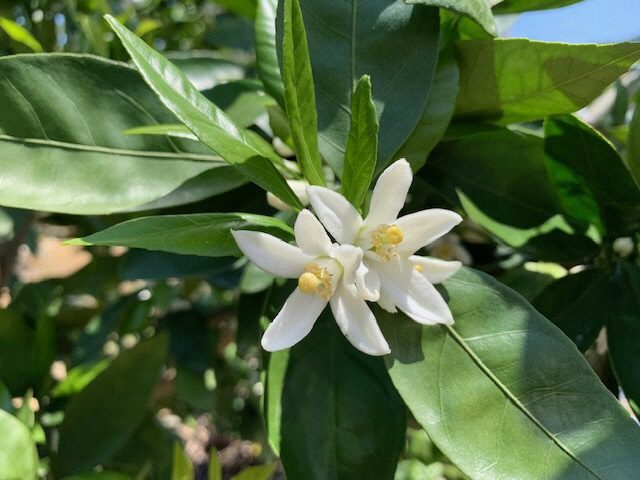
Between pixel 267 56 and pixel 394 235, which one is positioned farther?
pixel 267 56

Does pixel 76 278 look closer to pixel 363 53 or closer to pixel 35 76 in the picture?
pixel 35 76

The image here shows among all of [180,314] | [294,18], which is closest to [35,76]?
[294,18]

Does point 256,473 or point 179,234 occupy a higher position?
point 179,234

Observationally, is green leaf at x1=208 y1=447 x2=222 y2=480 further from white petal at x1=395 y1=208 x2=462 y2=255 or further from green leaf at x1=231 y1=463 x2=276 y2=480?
white petal at x1=395 y1=208 x2=462 y2=255

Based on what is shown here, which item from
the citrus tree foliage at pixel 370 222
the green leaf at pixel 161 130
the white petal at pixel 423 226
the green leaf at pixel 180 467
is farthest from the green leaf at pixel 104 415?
the white petal at pixel 423 226

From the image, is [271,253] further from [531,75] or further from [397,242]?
[531,75]

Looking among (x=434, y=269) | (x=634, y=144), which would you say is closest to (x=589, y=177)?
(x=634, y=144)

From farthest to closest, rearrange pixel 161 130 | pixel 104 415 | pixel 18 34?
pixel 18 34, pixel 104 415, pixel 161 130
